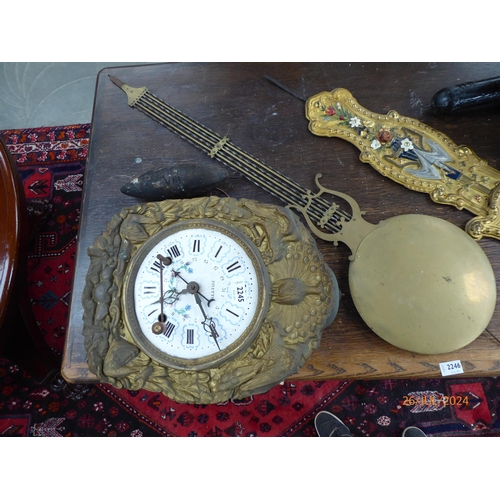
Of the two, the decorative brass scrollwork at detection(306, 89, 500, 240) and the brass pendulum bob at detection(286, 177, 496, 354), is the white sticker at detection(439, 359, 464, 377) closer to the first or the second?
the brass pendulum bob at detection(286, 177, 496, 354)

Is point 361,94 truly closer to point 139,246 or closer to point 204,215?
point 204,215

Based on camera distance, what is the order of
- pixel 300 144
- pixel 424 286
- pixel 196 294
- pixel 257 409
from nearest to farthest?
pixel 196 294
pixel 424 286
pixel 300 144
pixel 257 409

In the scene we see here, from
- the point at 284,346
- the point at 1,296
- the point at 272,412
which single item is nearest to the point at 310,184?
the point at 284,346

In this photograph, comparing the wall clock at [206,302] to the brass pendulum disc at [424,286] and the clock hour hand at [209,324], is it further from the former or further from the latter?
the brass pendulum disc at [424,286]

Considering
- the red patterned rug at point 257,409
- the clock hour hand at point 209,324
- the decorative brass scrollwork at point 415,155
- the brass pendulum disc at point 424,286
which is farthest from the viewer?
the red patterned rug at point 257,409

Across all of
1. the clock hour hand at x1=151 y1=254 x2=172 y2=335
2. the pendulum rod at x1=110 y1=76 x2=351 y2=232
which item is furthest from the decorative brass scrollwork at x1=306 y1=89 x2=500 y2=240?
the clock hour hand at x1=151 y1=254 x2=172 y2=335

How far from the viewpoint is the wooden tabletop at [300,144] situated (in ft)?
4.39

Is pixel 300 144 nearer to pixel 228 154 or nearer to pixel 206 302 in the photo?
pixel 228 154

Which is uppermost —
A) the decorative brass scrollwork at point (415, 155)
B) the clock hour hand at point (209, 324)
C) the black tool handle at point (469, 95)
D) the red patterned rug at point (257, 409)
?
A: the black tool handle at point (469, 95)

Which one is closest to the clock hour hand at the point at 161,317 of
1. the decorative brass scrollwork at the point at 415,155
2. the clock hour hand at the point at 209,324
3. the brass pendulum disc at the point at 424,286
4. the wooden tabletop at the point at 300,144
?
the clock hour hand at the point at 209,324

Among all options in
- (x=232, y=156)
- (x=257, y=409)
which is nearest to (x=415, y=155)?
(x=232, y=156)

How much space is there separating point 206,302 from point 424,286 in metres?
0.76

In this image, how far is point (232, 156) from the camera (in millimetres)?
1526

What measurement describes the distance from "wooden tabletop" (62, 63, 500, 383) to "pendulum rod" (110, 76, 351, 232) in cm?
3
